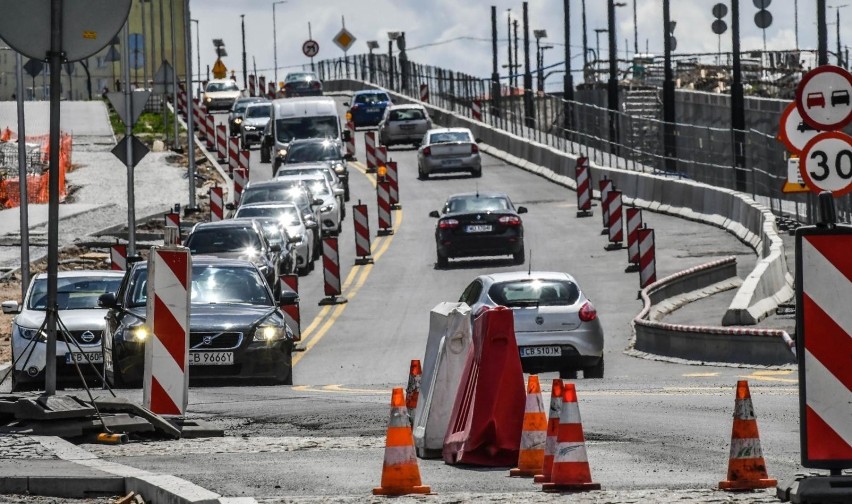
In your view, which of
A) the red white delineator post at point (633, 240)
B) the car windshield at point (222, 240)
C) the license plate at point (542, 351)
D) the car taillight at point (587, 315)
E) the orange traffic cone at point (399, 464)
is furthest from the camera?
the red white delineator post at point (633, 240)

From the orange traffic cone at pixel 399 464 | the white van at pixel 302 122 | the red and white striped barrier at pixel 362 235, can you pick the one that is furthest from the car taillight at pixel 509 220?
the orange traffic cone at pixel 399 464

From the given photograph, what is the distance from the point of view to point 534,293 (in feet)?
70.3

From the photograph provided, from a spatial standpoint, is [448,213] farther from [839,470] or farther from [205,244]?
[839,470]

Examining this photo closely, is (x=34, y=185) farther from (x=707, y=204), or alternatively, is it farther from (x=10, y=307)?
(x=10, y=307)

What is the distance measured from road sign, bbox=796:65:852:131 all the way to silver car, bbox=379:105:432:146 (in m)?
54.4

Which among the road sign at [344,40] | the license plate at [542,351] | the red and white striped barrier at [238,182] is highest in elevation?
the road sign at [344,40]

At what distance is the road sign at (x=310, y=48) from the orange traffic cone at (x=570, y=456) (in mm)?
109188

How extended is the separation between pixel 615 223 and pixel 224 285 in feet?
59.4

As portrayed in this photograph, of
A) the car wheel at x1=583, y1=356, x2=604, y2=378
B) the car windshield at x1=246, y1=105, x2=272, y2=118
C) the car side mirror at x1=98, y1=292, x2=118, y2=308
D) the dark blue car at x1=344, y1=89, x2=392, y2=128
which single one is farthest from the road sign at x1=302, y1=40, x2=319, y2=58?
the car side mirror at x1=98, y1=292, x2=118, y2=308

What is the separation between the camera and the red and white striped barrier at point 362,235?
3722cm

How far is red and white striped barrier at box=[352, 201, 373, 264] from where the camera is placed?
3722cm

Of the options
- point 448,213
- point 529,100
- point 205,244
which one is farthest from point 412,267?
point 529,100

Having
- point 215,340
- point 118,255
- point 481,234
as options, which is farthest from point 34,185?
point 215,340

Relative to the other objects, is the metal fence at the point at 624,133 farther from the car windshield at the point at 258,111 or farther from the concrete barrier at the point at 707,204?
the car windshield at the point at 258,111
